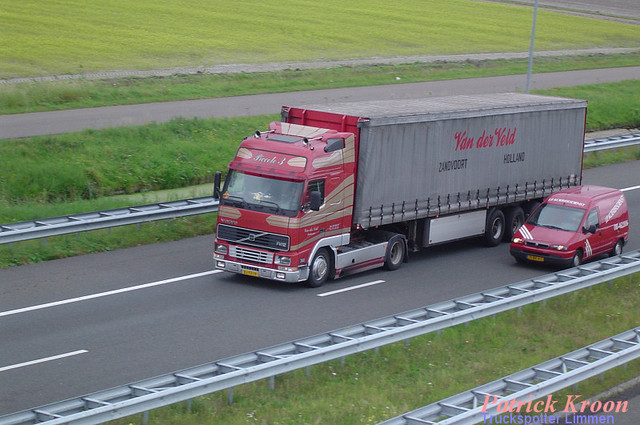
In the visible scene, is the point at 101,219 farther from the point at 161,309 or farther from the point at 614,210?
the point at 614,210

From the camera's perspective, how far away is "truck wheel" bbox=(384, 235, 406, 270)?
20188 millimetres

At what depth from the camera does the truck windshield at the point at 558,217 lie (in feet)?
69.6

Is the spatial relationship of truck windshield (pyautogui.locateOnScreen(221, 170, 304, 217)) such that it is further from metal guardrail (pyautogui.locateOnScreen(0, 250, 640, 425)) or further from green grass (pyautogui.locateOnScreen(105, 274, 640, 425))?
green grass (pyautogui.locateOnScreen(105, 274, 640, 425))

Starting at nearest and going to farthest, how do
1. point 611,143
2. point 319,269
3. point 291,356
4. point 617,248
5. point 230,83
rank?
point 291,356
point 319,269
point 617,248
point 611,143
point 230,83

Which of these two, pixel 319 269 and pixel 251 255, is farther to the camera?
pixel 319 269

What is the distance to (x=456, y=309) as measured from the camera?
15398mm

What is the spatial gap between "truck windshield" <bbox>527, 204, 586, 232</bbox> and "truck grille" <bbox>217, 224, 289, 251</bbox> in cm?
681

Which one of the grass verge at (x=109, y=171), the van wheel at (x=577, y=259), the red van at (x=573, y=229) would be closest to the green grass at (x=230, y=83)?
the grass verge at (x=109, y=171)

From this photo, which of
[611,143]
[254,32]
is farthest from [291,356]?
[254,32]

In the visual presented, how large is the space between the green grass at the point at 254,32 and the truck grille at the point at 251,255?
27.7m

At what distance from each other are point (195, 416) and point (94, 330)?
4.72 meters

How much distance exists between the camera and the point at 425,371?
13.6 meters

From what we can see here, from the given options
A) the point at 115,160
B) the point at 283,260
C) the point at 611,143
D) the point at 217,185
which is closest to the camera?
the point at 283,260

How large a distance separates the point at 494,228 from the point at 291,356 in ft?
39.2
